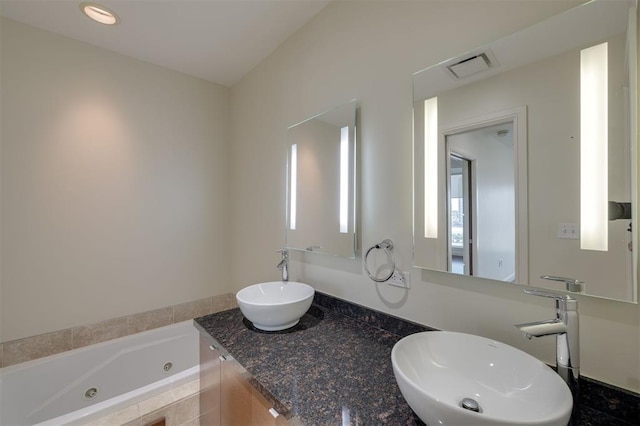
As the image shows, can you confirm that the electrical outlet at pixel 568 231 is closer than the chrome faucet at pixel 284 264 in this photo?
Yes

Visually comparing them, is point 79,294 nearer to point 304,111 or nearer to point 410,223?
point 304,111

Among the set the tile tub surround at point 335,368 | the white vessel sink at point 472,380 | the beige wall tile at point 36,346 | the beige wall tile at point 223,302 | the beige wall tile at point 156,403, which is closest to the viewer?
the white vessel sink at point 472,380

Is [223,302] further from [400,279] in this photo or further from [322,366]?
[400,279]

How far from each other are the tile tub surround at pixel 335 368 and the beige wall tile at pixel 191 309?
110 centimetres

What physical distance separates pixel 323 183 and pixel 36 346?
2232 mm

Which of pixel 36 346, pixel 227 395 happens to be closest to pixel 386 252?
pixel 227 395

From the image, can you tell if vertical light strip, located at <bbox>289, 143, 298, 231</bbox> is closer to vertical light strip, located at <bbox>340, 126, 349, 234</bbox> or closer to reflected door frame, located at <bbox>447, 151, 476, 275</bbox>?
vertical light strip, located at <bbox>340, 126, 349, 234</bbox>

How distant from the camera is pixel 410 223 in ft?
4.14

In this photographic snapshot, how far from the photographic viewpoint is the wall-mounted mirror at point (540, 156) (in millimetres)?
787

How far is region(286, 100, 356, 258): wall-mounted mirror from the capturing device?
1.52 m

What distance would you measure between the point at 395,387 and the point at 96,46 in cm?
293

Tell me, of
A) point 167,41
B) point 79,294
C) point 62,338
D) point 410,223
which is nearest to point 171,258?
point 79,294

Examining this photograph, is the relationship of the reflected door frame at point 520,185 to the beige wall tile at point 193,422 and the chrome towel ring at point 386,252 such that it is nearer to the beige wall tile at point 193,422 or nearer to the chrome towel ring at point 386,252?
the chrome towel ring at point 386,252

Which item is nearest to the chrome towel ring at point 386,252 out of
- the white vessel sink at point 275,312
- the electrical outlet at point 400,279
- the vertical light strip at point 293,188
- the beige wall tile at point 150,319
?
the electrical outlet at point 400,279
